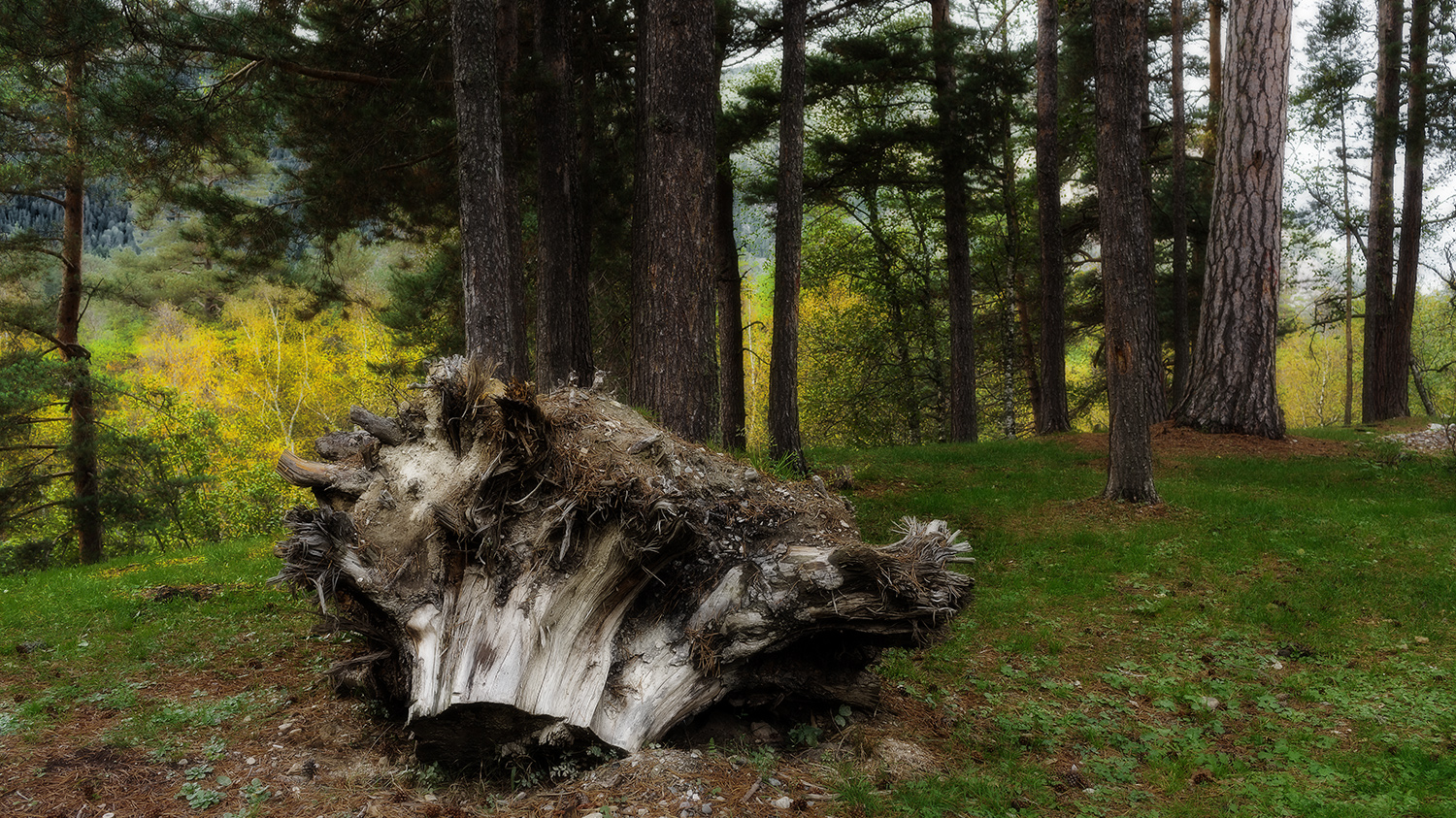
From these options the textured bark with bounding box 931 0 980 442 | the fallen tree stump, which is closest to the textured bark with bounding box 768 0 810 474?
the textured bark with bounding box 931 0 980 442

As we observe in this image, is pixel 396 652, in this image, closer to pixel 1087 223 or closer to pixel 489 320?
pixel 489 320

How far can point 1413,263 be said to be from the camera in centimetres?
1802

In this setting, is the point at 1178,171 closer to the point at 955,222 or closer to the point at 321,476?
the point at 955,222

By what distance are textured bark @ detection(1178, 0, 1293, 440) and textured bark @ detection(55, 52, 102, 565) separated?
17700 millimetres

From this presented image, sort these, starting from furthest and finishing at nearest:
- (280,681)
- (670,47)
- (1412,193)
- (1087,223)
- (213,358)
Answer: (213,358)
(1087,223)
(1412,193)
(670,47)
(280,681)

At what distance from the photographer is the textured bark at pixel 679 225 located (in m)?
8.09

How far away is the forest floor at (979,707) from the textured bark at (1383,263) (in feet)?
Answer: 39.4

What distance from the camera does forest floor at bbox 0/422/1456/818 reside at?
385 cm

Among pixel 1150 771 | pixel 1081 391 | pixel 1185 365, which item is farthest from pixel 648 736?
pixel 1081 391

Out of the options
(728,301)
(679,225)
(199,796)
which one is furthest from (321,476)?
(728,301)

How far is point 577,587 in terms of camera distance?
4199 millimetres

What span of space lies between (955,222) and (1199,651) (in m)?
11.6

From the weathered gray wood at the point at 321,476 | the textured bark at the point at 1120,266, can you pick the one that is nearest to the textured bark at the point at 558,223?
the weathered gray wood at the point at 321,476

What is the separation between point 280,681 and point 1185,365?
22230 mm
